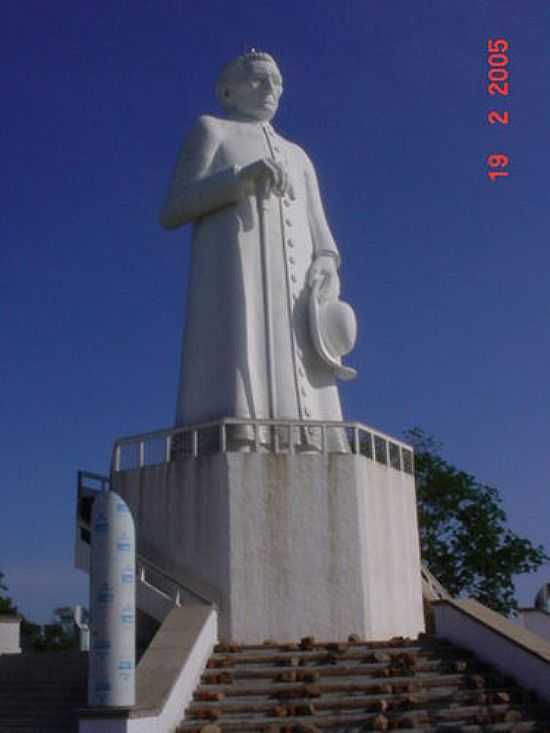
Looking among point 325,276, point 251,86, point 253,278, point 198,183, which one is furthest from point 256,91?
point 253,278

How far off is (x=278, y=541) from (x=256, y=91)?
9202 millimetres

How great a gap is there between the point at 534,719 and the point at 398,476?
6.14 meters

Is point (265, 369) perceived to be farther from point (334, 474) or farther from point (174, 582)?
point (174, 582)

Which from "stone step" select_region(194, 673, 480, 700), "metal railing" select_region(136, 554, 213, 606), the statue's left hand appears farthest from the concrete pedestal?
the statue's left hand

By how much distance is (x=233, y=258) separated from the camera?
17672 mm

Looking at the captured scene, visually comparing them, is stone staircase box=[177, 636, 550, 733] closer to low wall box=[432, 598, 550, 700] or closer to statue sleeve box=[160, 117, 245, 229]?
low wall box=[432, 598, 550, 700]

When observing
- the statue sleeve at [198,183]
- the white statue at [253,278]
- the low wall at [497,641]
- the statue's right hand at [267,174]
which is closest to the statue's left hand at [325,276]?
the white statue at [253,278]

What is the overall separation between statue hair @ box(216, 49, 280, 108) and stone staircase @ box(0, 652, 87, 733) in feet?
36.6

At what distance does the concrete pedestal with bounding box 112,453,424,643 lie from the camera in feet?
47.6

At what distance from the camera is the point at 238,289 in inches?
686

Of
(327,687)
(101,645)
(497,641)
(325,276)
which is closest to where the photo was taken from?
(101,645)

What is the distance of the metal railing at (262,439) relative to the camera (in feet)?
51.5

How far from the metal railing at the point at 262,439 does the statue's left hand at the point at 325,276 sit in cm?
302

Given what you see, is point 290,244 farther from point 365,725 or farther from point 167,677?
point 365,725
